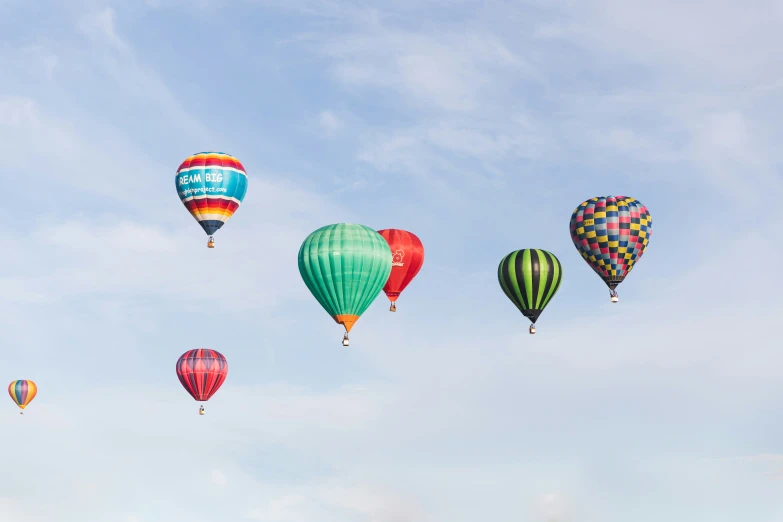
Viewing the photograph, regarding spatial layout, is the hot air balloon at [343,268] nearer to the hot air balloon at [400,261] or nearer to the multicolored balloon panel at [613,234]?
the hot air balloon at [400,261]

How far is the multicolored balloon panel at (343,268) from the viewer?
2483 inches

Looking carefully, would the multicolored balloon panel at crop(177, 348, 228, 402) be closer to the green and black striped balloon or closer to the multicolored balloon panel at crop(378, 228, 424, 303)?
the multicolored balloon panel at crop(378, 228, 424, 303)

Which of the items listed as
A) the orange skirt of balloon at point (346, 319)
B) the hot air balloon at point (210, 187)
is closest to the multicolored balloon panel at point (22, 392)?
the hot air balloon at point (210, 187)

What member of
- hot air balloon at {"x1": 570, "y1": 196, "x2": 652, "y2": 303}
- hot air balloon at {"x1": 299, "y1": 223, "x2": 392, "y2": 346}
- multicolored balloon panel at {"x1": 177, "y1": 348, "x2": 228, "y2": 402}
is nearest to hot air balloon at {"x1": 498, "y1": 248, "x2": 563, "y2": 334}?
hot air balloon at {"x1": 570, "y1": 196, "x2": 652, "y2": 303}

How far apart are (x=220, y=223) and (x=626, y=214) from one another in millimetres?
24057

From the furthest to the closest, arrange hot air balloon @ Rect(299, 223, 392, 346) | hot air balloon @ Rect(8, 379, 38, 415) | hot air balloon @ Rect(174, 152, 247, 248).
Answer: hot air balloon @ Rect(8, 379, 38, 415) → hot air balloon @ Rect(174, 152, 247, 248) → hot air balloon @ Rect(299, 223, 392, 346)

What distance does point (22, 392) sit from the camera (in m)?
97.2

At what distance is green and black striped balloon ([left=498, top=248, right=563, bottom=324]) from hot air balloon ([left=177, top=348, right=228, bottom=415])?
2222 cm

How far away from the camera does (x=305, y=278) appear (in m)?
64.4

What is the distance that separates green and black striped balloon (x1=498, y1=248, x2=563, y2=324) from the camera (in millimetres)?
69000

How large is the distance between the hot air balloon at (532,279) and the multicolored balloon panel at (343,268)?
9.08 metres

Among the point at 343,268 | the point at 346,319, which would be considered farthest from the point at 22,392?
the point at 343,268

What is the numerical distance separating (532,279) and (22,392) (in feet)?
160

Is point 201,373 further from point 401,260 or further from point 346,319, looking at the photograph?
point 346,319
